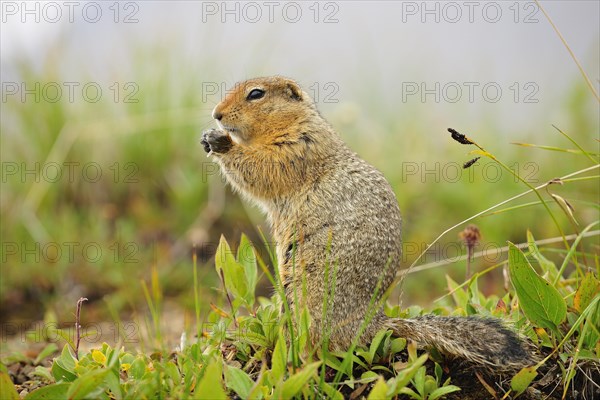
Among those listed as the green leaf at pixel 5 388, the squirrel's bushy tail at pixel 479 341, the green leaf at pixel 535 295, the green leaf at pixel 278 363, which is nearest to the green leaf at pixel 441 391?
the squirrel's bushy tail at pixel 479 341

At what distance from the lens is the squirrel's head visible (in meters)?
4.41

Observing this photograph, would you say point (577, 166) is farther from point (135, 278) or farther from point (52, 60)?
point (52, 60)

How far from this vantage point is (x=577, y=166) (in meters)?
7.23

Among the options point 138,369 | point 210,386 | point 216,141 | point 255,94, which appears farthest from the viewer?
point 255,94

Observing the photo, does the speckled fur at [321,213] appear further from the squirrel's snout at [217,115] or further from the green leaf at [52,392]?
the green leaf at [52,392]

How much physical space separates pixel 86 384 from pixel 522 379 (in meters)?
1.80

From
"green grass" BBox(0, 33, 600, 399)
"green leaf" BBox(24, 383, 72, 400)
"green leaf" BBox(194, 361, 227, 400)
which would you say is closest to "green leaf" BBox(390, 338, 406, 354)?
"green grass" BBox(0, 33, 600, 399)

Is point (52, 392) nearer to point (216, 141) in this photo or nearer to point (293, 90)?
point (216, 141)

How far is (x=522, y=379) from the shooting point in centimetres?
301

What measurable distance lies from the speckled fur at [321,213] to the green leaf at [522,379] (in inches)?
2.6

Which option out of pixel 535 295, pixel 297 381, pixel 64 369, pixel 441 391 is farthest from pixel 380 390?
pixel 64 369

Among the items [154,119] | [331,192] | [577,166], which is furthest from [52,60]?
[577,166]

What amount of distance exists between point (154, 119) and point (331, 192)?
4.20 meters

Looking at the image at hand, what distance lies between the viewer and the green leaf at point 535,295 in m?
3.12
